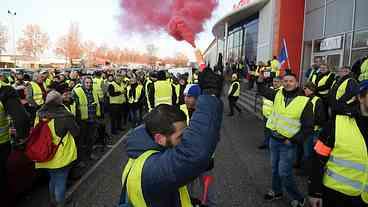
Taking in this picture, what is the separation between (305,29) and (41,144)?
1721 cm

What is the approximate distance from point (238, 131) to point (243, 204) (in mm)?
5947

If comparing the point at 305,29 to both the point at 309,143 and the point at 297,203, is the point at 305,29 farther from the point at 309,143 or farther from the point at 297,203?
the point at 297,203

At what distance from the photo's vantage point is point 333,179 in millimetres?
2564

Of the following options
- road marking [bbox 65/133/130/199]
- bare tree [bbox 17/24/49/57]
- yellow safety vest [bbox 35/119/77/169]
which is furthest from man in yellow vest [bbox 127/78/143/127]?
bare tree [bbox 17/24/49/57]

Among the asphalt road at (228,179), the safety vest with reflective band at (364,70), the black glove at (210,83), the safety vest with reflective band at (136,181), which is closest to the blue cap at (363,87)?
the black glove at (210,83)

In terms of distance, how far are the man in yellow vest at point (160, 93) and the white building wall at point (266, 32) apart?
14.5 meters

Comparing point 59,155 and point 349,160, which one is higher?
point 349,160

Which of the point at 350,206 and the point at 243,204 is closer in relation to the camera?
the point at 350,206

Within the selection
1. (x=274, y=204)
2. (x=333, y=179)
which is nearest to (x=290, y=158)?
(x=274, y=204)

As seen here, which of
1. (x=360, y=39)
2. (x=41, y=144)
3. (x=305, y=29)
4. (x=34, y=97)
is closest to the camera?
(x=41, y=144)

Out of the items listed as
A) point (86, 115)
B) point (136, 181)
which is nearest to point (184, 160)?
point (136, 181)

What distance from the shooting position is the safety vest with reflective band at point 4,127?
3998 millimetres

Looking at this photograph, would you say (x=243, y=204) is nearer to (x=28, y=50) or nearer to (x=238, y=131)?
(x=238, y=131)

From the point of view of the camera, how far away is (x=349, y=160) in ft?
8.07
